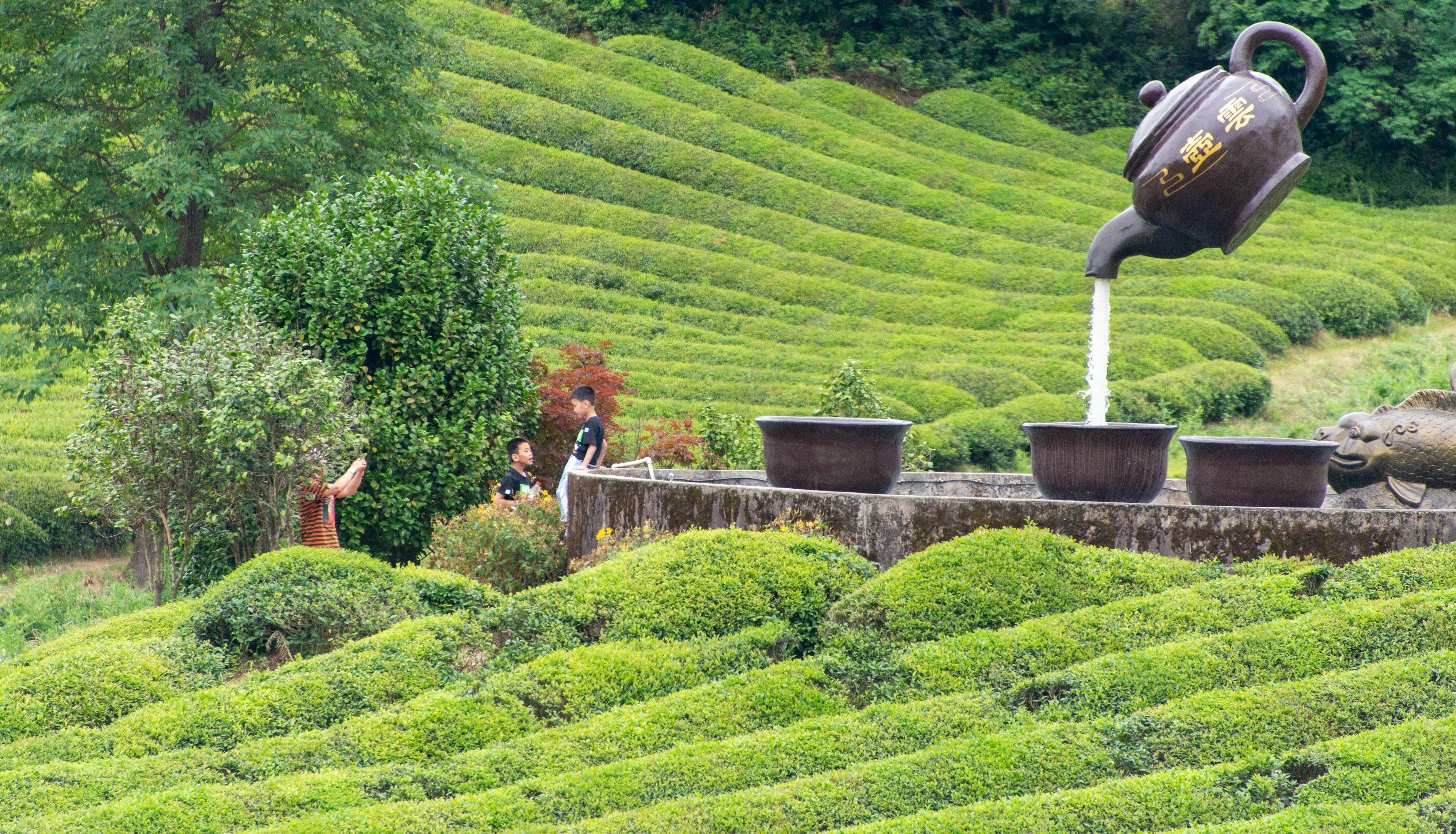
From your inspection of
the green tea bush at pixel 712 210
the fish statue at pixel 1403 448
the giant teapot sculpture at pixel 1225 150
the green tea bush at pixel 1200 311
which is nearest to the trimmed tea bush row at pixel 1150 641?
the fish statue at pixel 1403 448

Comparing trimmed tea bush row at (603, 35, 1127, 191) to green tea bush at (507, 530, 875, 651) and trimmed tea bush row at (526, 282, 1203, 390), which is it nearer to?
trimmed tea bush row at (526, 282, 1203, 390)

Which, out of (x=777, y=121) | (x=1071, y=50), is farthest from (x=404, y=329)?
(x=1071, y=50)

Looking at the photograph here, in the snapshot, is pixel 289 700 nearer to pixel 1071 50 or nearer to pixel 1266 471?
pixel 1266 471

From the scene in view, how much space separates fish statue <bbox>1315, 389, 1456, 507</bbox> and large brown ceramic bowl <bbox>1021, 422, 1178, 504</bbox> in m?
1.41

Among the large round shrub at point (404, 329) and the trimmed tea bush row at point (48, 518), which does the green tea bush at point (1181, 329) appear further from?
the trimmed tea bush row at point (48, 518)

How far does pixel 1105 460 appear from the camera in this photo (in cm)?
670

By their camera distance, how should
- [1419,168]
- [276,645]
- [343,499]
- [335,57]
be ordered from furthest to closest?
[1419,168] < [335,57] < [343,499] < [276,645]

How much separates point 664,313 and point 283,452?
11.5 m

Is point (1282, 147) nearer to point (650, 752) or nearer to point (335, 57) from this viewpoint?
point (650, 752)

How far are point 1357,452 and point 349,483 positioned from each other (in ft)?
20.9

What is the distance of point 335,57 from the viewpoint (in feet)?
38.6

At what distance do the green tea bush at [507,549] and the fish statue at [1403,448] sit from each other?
490 centimetres

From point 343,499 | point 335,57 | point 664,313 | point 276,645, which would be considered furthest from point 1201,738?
point 664,313

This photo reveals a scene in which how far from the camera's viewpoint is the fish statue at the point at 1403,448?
23.0 feet
